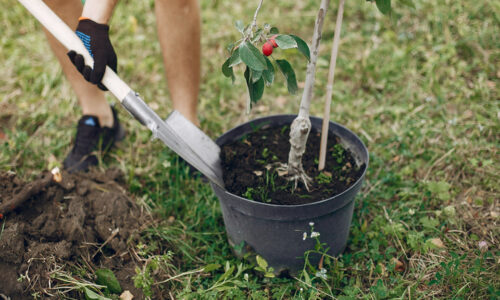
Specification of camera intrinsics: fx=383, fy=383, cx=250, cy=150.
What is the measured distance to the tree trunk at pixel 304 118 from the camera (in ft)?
4.24

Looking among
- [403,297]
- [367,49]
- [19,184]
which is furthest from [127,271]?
[367,49]

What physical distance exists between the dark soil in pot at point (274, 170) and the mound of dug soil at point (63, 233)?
0.54 m

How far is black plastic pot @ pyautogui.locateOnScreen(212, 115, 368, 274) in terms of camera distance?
137 cm

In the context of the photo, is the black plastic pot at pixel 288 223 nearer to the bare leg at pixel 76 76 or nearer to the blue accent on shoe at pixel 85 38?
the blue accent on shoe at pixel 85 38

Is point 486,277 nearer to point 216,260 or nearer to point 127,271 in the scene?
point 216,260

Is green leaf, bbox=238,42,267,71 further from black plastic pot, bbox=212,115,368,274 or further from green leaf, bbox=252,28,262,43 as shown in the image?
black plastic pot, bbox=212,115,368,274

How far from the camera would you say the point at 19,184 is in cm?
174

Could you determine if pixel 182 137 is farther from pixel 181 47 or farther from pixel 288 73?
pixel 181 47

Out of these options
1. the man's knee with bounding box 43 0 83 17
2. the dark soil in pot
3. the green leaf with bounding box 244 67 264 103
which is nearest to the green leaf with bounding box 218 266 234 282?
the dark soil in pot

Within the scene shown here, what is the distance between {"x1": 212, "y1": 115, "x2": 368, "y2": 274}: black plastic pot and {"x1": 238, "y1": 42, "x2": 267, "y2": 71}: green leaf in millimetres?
504

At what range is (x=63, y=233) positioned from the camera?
158 cm

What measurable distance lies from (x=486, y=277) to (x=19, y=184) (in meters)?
2.00

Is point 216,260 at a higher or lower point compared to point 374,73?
higher

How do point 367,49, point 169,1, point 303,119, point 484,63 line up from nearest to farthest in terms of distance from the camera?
point 303,119 → point 169,1 → point 484,63 → point 367,49
